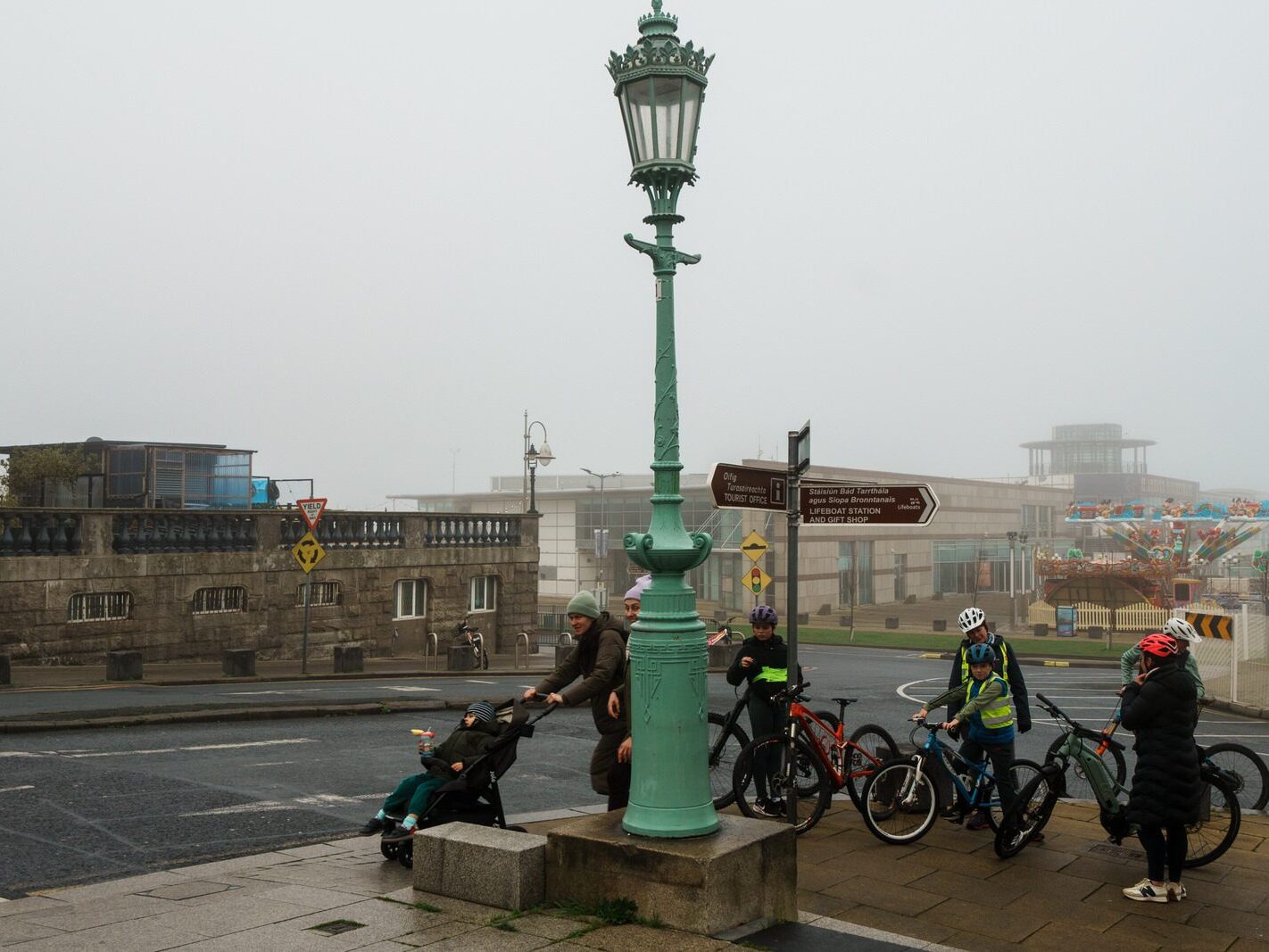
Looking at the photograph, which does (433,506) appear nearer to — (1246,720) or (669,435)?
(1246,720)

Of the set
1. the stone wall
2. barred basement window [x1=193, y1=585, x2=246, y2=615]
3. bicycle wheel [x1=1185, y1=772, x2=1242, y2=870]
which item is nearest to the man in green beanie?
bicycle wheel [x1=1185, y1=772, x2=1242, y2=870]

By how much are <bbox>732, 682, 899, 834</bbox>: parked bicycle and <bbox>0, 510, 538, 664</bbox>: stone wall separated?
57.4 feet

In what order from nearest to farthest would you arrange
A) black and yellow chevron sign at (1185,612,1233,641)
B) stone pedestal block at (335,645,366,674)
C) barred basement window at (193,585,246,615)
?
black and yellow chevron sign at (1185,612,1233,641) < stone pedestal block at (335,645,366,674) < barred basement window at (193,585,246,615)

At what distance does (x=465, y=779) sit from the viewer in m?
7.53

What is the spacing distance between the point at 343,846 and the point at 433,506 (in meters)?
82.4

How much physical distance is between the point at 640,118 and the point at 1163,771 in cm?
487

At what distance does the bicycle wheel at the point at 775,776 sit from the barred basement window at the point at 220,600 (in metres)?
19.3

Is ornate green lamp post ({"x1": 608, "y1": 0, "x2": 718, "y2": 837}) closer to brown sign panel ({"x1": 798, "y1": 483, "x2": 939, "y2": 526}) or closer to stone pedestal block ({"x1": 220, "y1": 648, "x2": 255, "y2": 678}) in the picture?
brown sign panel ({"x1": 798, "y1": 483, "x2": 939, "y2": 526})

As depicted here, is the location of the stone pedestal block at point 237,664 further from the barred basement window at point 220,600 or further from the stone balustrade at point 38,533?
the stone balustrade at point 38,533

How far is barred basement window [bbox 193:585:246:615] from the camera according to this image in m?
25.4

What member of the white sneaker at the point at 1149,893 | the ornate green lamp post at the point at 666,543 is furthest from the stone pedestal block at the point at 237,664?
the white sneaker at the point at 1149,893

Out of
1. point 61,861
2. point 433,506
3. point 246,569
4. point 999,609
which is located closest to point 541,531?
point 433,506

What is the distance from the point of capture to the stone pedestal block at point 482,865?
249 inches

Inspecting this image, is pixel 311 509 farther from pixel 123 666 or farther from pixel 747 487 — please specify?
pixel 747 487
